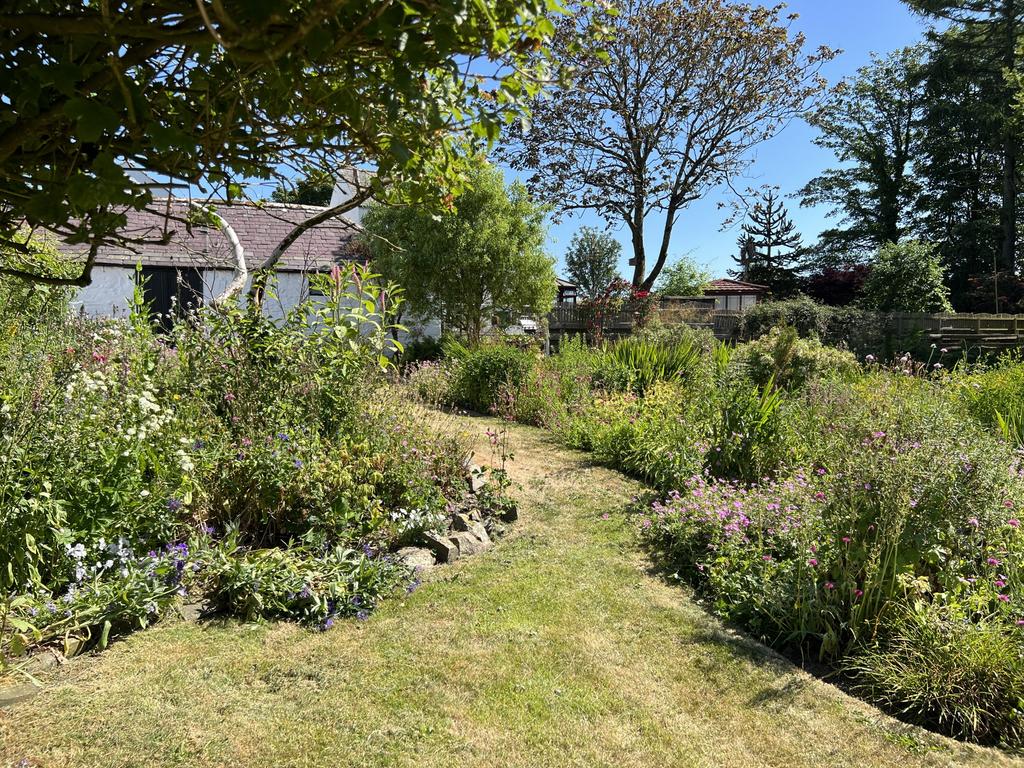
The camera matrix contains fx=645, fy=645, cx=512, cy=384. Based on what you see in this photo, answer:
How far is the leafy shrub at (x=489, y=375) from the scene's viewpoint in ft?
35.6

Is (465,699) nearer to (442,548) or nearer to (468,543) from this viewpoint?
(442,548)

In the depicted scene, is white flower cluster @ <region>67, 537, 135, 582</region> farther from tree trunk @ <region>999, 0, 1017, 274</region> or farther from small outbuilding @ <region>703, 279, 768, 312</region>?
tree trunk @ <region>999, 0, 1017, 274</region>

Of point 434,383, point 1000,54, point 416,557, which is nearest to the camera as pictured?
point 416,557

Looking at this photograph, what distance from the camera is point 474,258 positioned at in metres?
16.7

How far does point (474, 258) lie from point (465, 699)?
574 inches

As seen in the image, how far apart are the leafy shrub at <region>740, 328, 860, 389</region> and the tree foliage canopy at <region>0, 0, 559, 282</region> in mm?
7602

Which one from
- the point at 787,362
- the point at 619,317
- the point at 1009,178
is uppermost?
the point at 1009,178

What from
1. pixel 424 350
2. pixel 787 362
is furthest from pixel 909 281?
pixel 424 350

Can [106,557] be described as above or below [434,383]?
below

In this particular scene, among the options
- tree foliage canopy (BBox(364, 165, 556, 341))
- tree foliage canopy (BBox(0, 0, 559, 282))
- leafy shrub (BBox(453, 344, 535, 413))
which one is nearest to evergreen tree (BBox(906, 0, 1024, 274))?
tree foliage canopy (BBox(364, 165, 556, 341))

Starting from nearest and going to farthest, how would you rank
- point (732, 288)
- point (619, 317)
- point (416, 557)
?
→ point (416, 557) → point (619, 317) → point (732, 288)

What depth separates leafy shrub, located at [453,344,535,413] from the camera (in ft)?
35.6

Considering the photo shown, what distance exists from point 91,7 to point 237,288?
4.61 meters

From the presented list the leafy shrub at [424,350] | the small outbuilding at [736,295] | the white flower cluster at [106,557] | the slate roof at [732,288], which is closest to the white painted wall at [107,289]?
the leafy shrub at [424,350]
